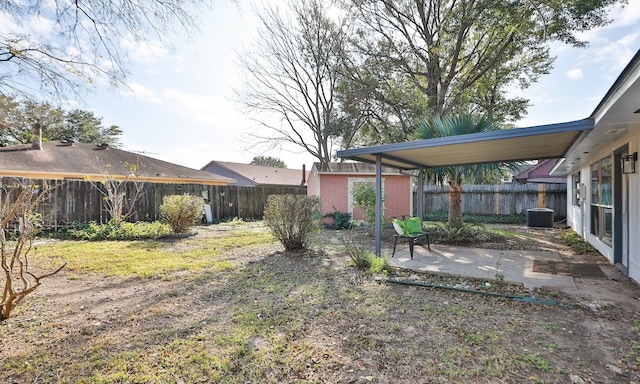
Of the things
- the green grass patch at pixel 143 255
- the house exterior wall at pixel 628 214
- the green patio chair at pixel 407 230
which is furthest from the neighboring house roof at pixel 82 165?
the house exterior wall at pixel 628 214

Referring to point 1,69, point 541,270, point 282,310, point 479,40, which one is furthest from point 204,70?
point 479,40

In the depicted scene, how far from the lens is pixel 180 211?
861 cm

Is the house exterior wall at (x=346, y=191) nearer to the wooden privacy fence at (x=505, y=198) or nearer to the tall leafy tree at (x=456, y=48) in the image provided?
the tall leafy tree at (x=456, y=48)

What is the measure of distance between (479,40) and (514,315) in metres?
12.5

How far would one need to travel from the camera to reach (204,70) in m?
6.63

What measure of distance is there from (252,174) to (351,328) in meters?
24.1

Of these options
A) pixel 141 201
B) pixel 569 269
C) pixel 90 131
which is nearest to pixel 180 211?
pixel 141 201

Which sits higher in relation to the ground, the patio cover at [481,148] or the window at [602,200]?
the patio cover at [481,148]

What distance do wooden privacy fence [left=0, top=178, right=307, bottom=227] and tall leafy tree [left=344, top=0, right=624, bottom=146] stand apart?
773cm

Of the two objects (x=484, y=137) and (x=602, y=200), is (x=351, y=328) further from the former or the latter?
(x=602, y=200)

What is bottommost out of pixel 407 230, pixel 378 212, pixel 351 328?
pixel 351 328

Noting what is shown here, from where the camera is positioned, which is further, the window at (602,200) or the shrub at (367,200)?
the shrub at (367,200)

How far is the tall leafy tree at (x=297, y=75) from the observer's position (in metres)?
15.0

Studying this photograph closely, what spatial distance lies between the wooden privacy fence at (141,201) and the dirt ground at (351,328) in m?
3.39
